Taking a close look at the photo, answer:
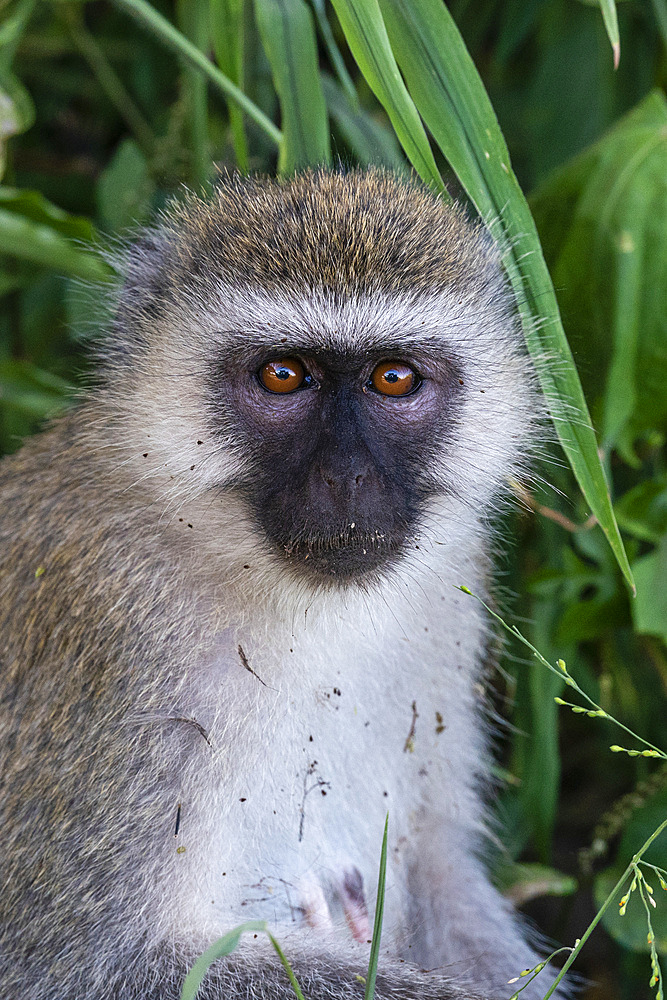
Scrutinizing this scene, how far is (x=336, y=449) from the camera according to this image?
1.49m

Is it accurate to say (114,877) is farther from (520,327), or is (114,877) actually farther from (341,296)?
(520,327)

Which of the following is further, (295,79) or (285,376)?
(295,79)

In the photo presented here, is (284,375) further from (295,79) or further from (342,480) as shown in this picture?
(295,79)

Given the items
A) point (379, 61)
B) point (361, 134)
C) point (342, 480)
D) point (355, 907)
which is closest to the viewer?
point (342, 480)

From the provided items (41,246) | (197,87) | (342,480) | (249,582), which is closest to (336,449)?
(342,480)

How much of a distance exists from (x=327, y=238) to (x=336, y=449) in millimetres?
368

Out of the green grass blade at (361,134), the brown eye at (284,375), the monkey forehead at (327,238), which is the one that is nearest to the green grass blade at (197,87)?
the green grass blade at (361,134)

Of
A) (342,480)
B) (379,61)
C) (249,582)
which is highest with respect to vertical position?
(379,61)

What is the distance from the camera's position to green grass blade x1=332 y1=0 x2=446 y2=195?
1566 mm

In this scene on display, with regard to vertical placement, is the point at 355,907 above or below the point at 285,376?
below

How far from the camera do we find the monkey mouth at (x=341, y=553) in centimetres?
152

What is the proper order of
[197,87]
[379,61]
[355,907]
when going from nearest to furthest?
[379,61] < [355,907] < [197,87]

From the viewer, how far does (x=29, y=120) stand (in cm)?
241

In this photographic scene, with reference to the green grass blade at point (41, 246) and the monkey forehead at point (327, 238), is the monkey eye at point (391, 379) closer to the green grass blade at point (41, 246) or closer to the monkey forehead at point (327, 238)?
the monkey forehead at point (327, 238)
